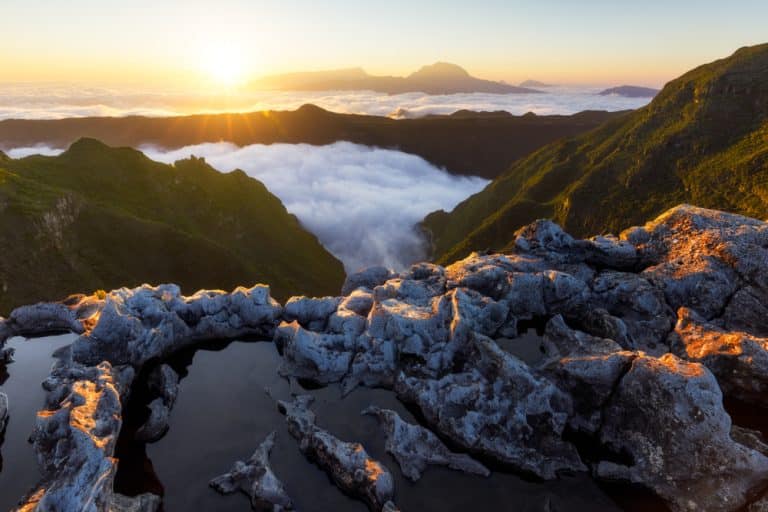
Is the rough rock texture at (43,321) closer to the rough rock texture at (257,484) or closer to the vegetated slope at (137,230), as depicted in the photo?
the rough rock texture at (257,484)

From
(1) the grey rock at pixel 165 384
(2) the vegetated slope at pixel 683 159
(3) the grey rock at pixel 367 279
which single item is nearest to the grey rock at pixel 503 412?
(1) the grey rock at pixel 165 384

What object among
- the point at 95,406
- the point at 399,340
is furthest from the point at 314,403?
the point at 95,406

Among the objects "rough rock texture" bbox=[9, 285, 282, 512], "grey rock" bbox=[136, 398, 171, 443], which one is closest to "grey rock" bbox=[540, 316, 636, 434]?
"rough rock texture" bbox=[9, 285, 282, 512]

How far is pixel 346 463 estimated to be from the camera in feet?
77.2

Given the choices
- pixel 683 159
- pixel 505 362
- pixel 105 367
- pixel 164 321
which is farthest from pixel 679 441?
pixel 683 159

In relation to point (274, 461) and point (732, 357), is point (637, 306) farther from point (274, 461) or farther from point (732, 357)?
point (274, 461)

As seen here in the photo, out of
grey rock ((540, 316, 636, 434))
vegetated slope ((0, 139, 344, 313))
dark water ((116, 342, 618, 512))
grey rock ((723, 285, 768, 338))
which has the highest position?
grey rock ((723, 285, 768, 338))

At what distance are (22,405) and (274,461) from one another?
1876cm

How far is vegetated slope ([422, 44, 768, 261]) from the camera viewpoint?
9556 cm

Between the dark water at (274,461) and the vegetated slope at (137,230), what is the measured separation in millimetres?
75276

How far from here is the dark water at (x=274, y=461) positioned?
2220 centimetres

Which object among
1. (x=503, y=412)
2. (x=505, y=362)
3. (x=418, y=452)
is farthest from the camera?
(x=505, y=362)

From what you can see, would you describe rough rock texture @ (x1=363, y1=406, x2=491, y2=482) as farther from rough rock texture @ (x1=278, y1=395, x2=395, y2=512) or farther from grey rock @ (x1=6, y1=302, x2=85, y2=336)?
grey rock @ (x1=6, y1=302, x2=85, y2=336)

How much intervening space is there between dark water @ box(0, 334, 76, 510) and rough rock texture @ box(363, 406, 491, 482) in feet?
65.3
